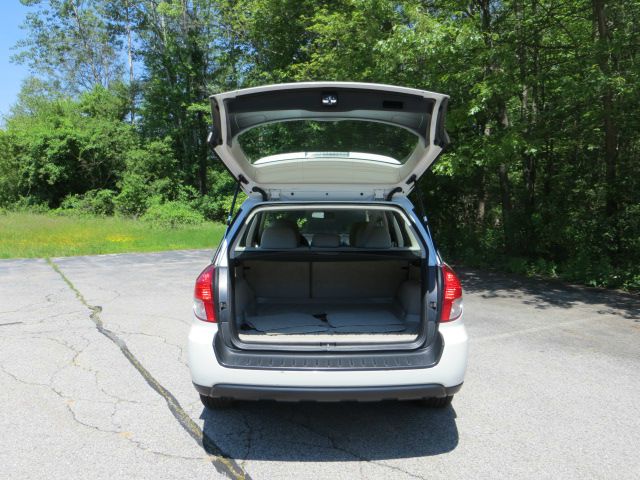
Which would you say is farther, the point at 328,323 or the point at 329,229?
the point at 329,229

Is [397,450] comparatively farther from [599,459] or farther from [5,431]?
[5,431]

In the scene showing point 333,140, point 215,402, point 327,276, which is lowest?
point 215,402

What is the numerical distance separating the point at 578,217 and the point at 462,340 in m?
8.62

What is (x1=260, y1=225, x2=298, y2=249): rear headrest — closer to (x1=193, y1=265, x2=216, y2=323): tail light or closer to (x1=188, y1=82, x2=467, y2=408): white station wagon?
(x1=188, y1=82, x2=467, y2=408): white station wagon

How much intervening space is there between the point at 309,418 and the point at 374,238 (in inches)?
62.8

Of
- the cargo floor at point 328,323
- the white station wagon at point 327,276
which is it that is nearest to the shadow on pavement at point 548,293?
the white station wagon at point 327,276

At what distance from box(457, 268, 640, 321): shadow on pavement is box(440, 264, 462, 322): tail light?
478 centimetres

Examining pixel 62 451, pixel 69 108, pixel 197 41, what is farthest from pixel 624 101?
pixel 69 108

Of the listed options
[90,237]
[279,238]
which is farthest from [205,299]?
[90,237]

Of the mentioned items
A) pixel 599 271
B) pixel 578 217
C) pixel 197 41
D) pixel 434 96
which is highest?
pixel 197 41

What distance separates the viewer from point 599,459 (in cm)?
296

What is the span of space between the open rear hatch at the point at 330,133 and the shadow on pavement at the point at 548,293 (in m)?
4.68

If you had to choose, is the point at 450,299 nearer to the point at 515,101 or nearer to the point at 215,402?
the point at 215,402

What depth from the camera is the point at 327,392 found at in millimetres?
2777
